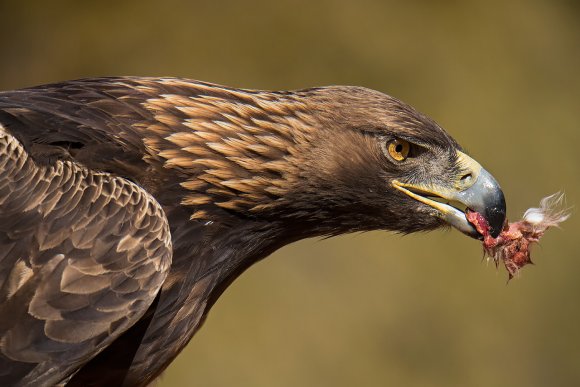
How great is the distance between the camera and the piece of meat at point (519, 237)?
4160 millimetres

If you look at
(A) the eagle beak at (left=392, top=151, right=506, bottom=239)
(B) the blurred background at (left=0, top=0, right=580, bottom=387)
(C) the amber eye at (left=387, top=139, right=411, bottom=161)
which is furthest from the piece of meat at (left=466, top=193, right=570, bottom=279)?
(B) the blurred background at (left=0, top=0, right=580, bottom=387)

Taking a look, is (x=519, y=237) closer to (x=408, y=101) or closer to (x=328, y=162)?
(x=328, y=162)

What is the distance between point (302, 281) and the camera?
7844 mm

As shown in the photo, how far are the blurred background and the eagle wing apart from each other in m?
4.30

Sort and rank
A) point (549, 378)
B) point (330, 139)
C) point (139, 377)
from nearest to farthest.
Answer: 1. point (139, 377)
2. point (330, 139)
3. point (549, 378)

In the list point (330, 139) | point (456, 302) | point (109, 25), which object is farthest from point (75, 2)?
point (330, 139)

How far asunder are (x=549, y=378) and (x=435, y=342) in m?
1.11

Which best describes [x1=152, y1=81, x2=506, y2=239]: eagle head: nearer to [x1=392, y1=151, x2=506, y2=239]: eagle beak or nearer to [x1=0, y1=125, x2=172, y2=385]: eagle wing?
[x1=392, y1=151, x2=506, y2=239]: eagle beak

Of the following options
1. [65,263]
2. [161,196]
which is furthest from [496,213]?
[65,263]

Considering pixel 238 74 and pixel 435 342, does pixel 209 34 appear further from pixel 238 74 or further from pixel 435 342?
pixel 435 342

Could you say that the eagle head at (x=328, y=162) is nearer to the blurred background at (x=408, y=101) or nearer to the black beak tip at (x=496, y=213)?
the black beak tip at (x=496, y=213)

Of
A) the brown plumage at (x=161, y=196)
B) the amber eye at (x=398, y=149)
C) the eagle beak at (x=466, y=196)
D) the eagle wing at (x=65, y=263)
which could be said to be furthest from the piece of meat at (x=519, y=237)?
the eagle wing at (x=65, y=263)

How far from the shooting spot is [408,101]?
8344 mm

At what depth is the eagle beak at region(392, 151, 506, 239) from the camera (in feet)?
13.1
